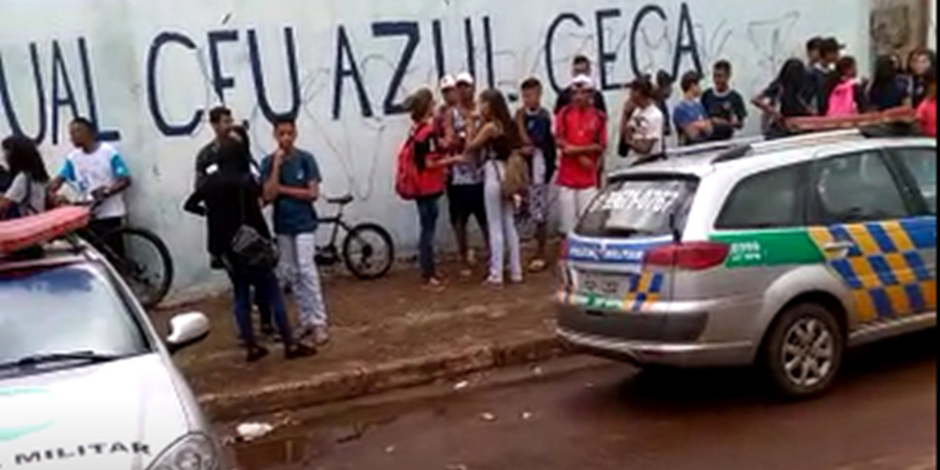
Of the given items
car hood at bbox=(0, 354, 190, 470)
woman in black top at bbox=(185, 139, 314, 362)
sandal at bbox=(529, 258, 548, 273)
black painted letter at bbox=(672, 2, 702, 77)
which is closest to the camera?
car hood at bbox=(0, 354, 190, 470)

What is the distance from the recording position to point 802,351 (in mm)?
8453

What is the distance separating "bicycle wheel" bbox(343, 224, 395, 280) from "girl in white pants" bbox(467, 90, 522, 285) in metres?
1.23

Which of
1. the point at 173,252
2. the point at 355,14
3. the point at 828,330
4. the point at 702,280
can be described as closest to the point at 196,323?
the point at 702,280

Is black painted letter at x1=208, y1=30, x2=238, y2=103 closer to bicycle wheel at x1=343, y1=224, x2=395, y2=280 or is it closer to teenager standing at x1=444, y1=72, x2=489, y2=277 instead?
bicycle wheel at x1=343, y1=224, x2=395, y2=280

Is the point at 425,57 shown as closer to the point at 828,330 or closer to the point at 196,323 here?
the point at 828,330

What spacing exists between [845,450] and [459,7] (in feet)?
24.9

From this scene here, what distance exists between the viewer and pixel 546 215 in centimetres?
1374

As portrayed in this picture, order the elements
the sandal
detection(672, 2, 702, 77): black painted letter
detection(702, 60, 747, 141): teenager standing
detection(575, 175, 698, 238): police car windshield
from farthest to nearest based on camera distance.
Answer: detection(672, 2, 702, 77): black painted letter, detection(702, 60, 747, 141): teenager standing, the sandal, detection(575, 175, 698, 238): police car windshield

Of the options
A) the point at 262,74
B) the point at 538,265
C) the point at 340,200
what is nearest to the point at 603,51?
the point at 538,265

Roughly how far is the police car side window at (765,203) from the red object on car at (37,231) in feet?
11.9

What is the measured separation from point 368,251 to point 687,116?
3.34 meters

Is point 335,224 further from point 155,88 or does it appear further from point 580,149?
point 580,149

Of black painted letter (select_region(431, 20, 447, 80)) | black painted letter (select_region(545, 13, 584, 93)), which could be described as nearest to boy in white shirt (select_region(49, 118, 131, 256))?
black painted letter (select_region(431, 20, 447, 80))

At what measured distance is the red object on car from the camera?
640 cm
